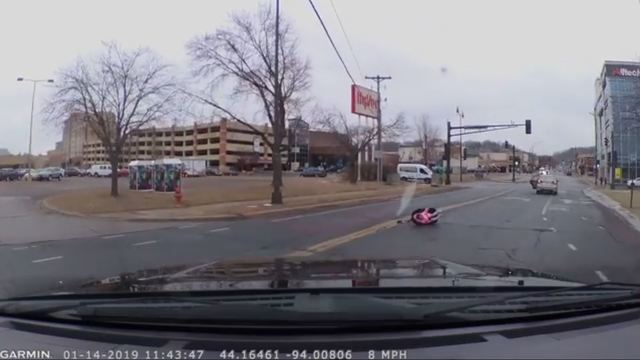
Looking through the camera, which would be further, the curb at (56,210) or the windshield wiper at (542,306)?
the curb at (56,210)

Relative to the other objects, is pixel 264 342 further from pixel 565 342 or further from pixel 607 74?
pixel 607 74

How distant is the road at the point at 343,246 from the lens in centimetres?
991

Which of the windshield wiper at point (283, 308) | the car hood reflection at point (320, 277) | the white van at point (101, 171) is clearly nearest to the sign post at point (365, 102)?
the car hood reflection at point (320, 277)

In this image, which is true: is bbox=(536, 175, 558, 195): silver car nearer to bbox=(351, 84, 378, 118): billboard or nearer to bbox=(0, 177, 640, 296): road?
bbox=(351, 84, 378, 118): billboard

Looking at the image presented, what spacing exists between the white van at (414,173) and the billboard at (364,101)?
659 inches

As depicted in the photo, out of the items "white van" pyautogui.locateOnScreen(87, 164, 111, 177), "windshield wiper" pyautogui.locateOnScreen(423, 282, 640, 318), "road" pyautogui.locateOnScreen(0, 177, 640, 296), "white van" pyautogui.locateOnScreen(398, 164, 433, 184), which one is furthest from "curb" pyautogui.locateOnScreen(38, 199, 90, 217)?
"white van" pyautogui.locateOnScreen(87, 164, 111, 177)

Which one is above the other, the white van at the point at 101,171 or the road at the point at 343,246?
the white van at the point at 101,171

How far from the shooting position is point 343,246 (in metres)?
13.1

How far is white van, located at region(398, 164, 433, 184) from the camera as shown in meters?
70.8

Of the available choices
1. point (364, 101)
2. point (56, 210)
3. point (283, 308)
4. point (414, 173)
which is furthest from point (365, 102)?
point (283, 308)

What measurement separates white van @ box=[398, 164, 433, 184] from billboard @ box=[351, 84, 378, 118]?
16.7 m

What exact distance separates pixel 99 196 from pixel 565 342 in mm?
30440

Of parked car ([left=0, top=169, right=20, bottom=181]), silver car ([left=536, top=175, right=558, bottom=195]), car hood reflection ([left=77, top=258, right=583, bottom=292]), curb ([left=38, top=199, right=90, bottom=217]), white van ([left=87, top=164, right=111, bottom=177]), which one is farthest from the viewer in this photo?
white van ([left=87, top=164, right=111, bottom=177])

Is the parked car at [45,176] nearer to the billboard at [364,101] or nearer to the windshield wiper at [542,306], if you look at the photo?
the billboard at [364,101]
